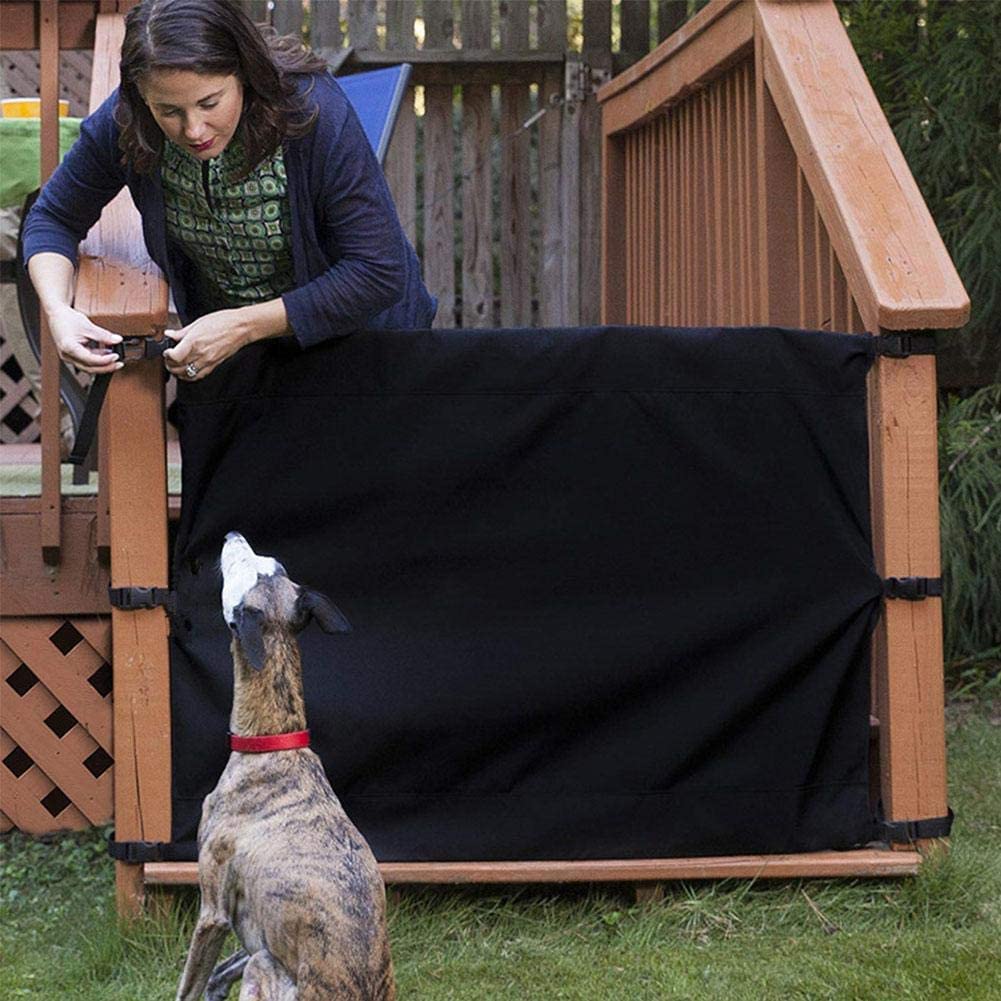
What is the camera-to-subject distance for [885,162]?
12.0 ft

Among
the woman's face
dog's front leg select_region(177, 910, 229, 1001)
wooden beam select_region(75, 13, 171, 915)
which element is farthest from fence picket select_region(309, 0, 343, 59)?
dog's front leg select_region(177, 910, 229, 1001)

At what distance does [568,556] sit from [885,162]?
4.04 ft

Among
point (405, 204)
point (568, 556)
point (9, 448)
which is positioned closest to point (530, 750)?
point (568, 556)

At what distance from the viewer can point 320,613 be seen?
8.77 ft

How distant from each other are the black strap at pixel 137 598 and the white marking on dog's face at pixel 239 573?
0.46m

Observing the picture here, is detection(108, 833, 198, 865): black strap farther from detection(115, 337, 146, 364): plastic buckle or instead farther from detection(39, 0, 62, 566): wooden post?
detection(115, 337, 146, 364): plastic buckle

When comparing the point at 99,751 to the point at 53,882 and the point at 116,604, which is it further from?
the point at 116,604

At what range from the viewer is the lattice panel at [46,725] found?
13.1 ft

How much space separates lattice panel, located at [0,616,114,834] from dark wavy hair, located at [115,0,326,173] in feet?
4.52

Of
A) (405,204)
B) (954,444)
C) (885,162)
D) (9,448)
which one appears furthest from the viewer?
(405,204)

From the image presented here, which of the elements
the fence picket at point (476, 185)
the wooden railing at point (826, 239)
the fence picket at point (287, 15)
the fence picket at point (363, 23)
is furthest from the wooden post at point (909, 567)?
the fence picket at point (287, 15)

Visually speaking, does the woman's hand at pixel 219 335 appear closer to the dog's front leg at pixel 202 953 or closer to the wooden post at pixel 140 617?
the wooden post at pixel 140 617

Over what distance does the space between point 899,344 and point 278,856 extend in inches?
69.7

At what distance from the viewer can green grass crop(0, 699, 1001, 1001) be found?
122 inches
